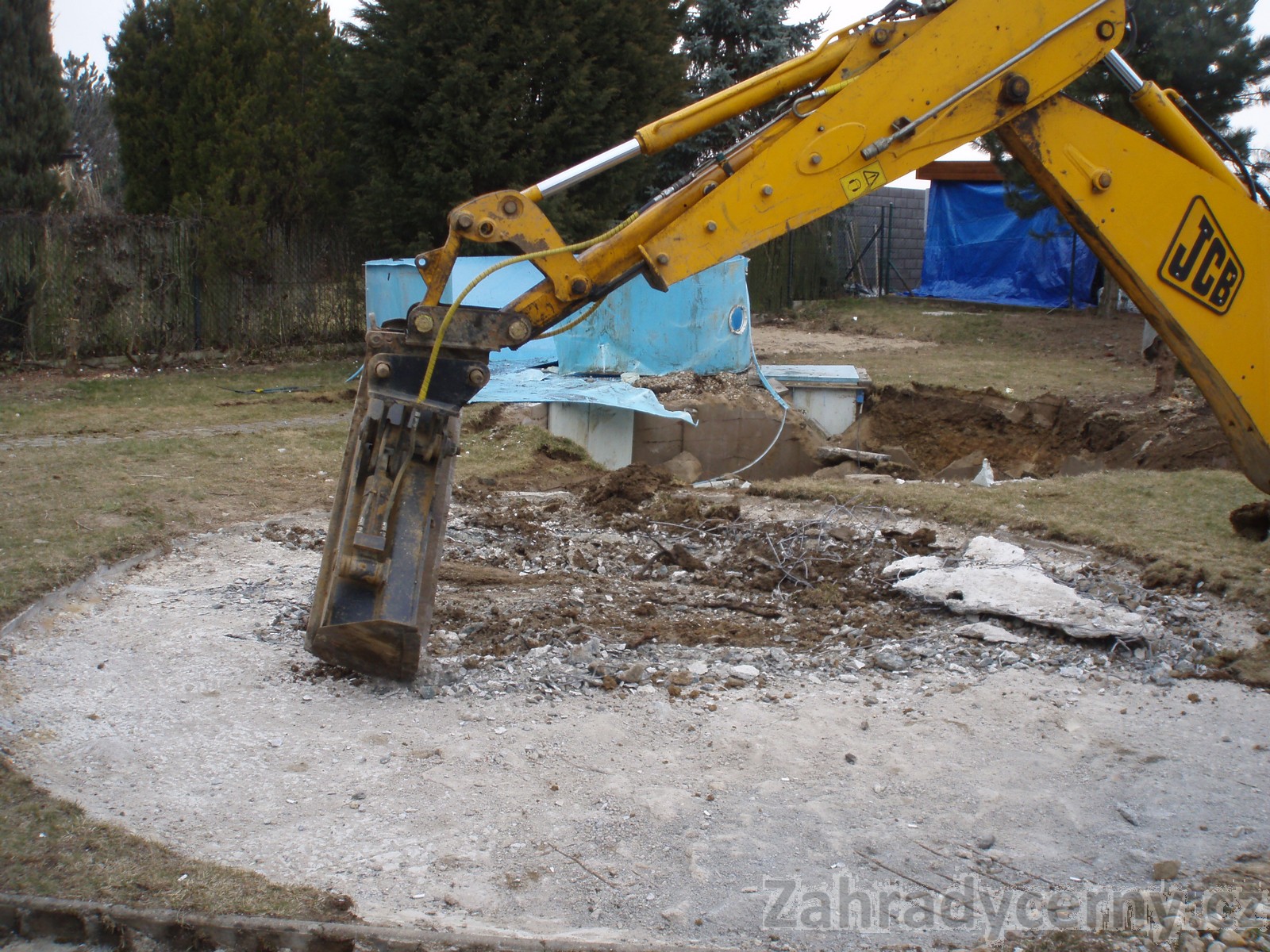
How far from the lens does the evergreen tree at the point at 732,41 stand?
907 inches

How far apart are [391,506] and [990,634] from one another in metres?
3.08

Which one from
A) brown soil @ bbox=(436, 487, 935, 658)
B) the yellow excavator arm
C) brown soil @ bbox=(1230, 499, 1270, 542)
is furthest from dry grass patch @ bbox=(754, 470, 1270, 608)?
the yellow excavator arm

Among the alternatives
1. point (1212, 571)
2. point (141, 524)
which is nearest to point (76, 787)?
point (141, 524)

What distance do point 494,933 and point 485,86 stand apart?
13447 mm

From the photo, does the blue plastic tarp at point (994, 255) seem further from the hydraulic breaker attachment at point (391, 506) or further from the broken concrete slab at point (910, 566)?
the hydraulic breaker attachment at point (391, 506)

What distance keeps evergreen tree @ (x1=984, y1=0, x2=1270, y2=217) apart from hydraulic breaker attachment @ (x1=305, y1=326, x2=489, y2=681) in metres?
14.2

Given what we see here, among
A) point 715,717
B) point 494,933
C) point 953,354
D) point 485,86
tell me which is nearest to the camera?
point 494,933

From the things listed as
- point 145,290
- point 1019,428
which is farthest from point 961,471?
point 145,290

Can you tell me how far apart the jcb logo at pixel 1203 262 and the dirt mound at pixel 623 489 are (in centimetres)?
414

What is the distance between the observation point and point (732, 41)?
79.1 feet

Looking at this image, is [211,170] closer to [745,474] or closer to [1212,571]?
[745,474]

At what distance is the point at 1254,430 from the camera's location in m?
5.12

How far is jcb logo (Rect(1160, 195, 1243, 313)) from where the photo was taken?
16.1ft

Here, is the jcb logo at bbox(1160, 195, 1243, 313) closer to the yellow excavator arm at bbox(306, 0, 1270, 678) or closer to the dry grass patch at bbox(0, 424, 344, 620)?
the yellow excavator arm at bbox(306, 0, 1270, 678)
